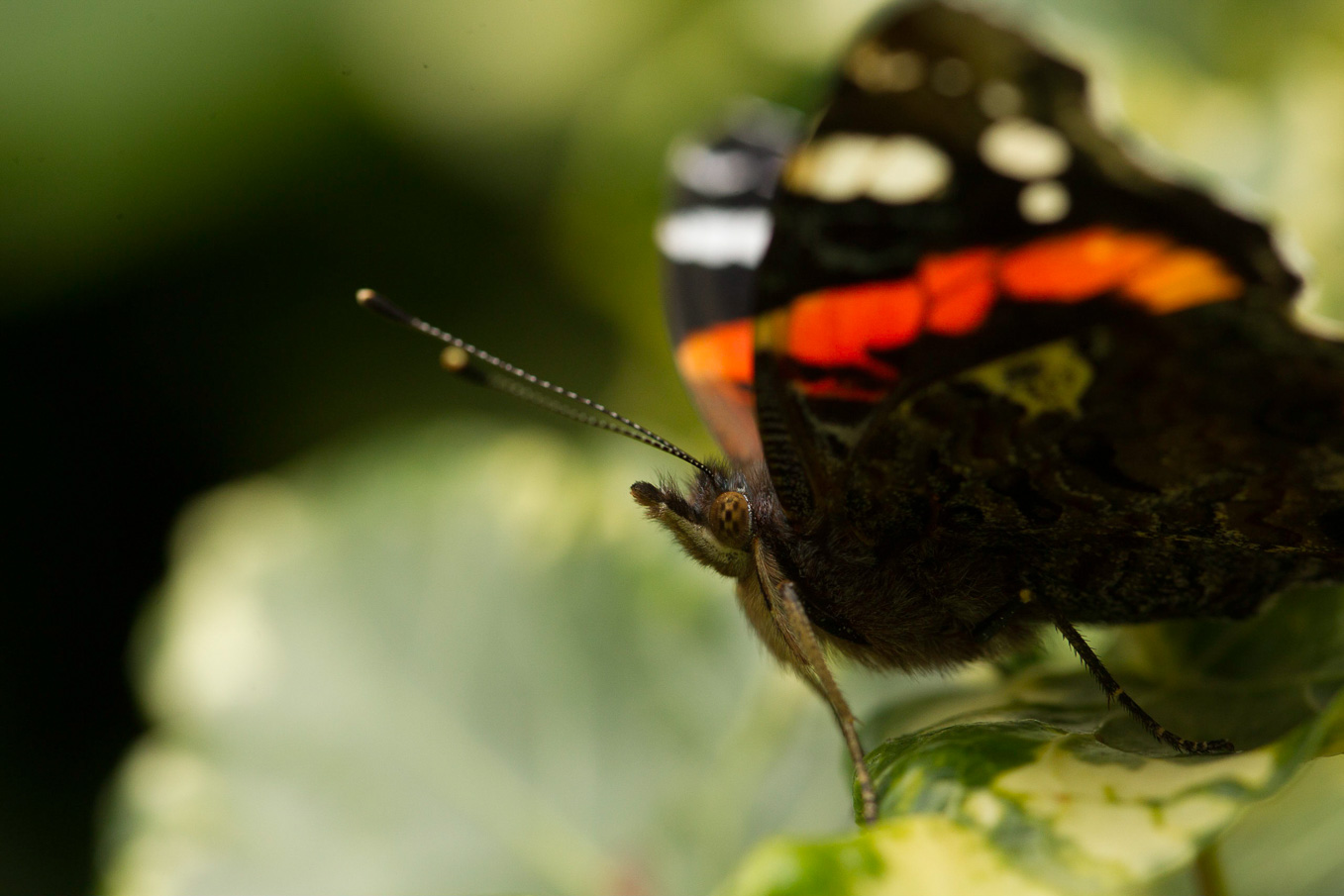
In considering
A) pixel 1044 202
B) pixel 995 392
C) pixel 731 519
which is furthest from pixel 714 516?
pixel 1044 202

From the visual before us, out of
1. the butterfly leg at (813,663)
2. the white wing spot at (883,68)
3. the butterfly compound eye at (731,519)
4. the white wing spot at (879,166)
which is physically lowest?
the butterfly leg at (813,663)

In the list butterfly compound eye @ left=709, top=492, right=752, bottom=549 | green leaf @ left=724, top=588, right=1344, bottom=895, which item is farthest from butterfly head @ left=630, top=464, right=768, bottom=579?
green leaf @ left=724, top=588, right=1344, bottom=895

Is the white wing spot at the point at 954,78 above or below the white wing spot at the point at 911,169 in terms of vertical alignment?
above

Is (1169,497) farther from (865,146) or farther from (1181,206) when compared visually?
(865,146)

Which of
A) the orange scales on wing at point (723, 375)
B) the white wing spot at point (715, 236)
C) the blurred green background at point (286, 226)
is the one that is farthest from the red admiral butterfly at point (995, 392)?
the blurred green background at point (286, 226)

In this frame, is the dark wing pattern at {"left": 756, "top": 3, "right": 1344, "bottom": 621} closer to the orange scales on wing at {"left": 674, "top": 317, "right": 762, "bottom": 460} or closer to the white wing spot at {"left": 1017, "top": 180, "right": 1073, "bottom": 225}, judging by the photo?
the white wing spot at {"left": 1017, "top": 180, "right": 1073, "bottom": 225}

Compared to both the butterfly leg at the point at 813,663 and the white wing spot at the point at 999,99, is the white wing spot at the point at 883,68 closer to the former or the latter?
the white wing spot at the point at 999,99

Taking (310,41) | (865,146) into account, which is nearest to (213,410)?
(310,41)
